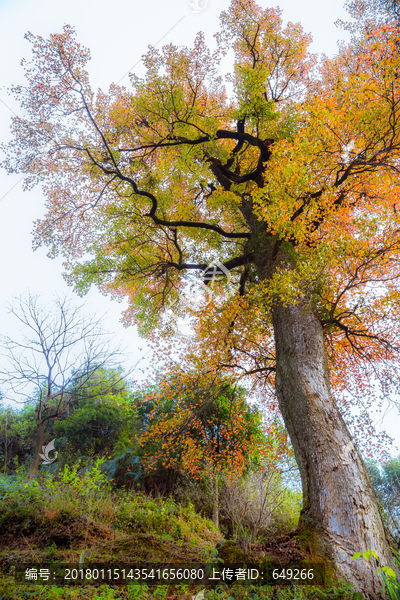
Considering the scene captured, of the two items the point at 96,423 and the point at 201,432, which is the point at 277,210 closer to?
the point at 201,432

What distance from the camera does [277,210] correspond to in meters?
4.39

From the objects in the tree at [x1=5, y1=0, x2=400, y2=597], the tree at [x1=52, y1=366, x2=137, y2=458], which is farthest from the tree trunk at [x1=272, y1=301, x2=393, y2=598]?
the tree at [x1=52, y1=366, x2=137, y2=458]

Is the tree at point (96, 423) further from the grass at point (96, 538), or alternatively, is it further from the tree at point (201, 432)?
the grass at point (96, 538)

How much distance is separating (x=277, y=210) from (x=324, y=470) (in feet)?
11.1

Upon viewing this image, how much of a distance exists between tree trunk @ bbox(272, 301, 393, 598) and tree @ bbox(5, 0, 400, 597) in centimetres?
1

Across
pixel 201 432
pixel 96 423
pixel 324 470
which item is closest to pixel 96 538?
pixel 201 432

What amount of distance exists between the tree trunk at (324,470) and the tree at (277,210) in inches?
0.6

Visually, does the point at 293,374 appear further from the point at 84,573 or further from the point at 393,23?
the point at 393,23

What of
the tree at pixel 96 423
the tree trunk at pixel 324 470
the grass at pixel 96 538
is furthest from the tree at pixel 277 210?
the tree at pixel 96 423

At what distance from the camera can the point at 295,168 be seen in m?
4.02

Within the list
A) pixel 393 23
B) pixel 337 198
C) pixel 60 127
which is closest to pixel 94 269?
pixel 60 127

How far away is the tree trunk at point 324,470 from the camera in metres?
2.71

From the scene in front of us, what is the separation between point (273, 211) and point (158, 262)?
141 inches

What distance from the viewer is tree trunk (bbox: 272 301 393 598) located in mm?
2715
